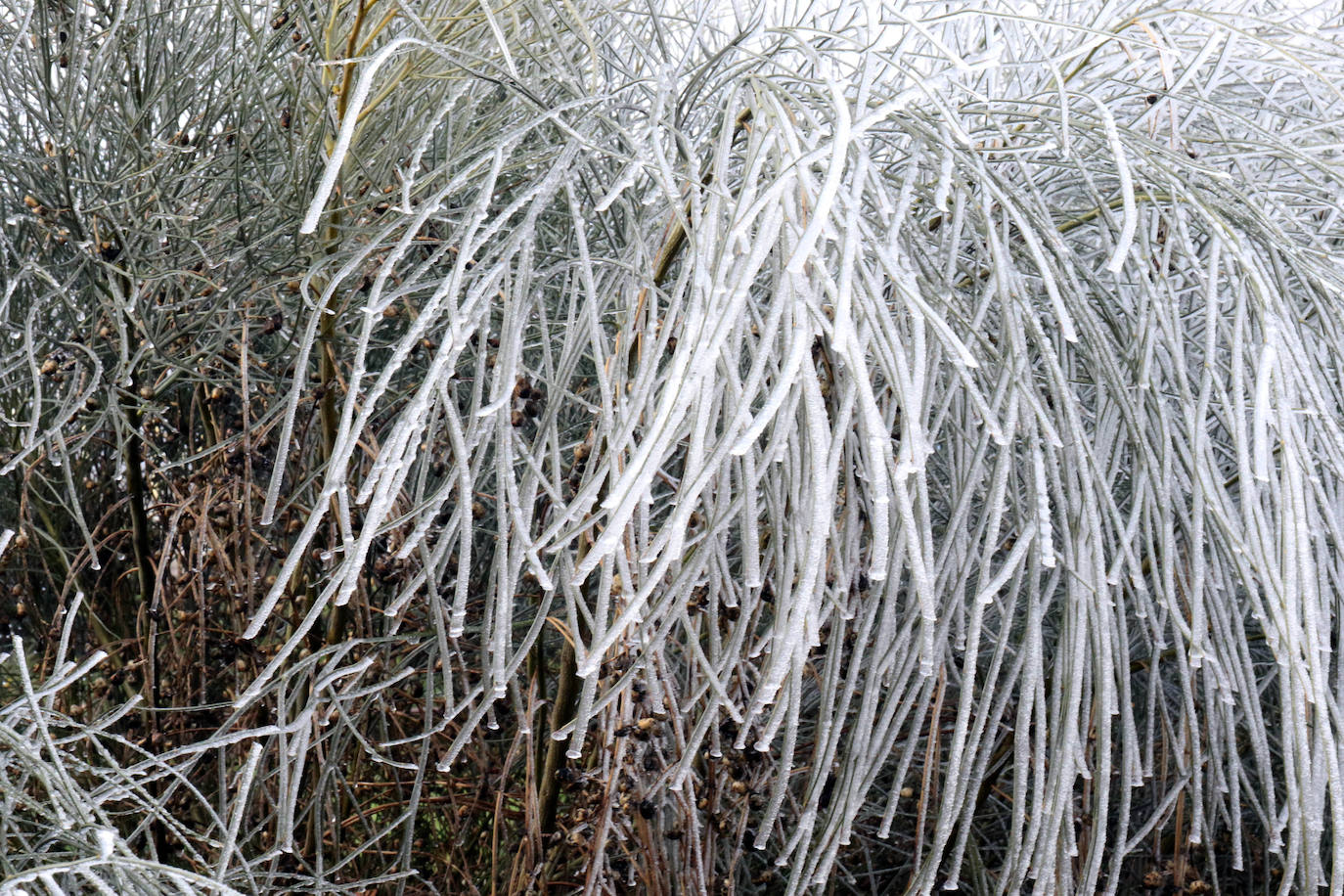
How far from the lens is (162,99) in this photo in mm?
1567

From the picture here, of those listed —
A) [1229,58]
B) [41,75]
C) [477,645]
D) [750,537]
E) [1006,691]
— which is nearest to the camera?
[750,537]

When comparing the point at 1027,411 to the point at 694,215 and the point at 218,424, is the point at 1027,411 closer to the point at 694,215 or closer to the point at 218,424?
the point at 694,215

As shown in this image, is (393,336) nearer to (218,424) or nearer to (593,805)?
(218,424)

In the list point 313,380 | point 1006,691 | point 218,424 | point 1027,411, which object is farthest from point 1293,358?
point 218,424

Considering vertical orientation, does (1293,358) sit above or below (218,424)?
above

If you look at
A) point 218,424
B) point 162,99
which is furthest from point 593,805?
point 162,99

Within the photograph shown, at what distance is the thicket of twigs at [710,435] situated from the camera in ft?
2.54

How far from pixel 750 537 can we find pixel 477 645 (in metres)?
0.81

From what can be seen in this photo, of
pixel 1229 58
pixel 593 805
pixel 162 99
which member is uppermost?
pixel 1229 58

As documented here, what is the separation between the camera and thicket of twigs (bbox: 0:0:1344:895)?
77cm

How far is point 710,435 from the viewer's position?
2.65 ft

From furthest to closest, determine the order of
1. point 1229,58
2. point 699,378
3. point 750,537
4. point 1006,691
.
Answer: point 1229,58, point 1006,691, point 750,537, point 699,378

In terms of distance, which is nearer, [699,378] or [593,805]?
[699,378]

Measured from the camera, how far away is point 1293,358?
839mm
